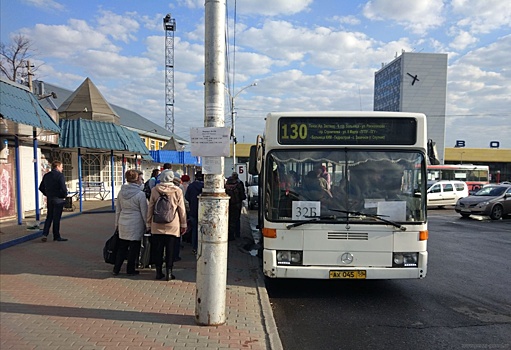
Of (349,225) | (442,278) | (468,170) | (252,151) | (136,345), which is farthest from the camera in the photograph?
(468,170)

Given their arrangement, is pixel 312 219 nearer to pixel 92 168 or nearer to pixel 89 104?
pixel 92 168

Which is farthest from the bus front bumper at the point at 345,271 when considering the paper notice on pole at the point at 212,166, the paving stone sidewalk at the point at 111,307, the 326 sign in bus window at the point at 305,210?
the paper notice on pole at the point at 212,166

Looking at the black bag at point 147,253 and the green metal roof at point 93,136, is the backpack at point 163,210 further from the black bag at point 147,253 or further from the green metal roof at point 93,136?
the green metal roof at point 93,136

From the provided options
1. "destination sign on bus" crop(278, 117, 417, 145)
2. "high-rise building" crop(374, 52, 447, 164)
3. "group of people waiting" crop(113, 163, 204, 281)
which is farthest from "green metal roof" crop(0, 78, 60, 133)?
"high-rise building" crop(374, 52, 447, 164)

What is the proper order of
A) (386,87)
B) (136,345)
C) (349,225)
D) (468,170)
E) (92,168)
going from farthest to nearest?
1. (386,87)
2. (468,170)
3. (92,168)
4. (349,225)
5. (136,345)

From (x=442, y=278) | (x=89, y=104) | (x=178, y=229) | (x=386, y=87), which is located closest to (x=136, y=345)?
(x=178, y=229)

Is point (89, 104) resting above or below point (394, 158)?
above

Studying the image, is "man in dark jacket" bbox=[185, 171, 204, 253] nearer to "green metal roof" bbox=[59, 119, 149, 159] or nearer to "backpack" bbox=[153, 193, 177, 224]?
"backpack" bbox=[153, 193, 177, 224]

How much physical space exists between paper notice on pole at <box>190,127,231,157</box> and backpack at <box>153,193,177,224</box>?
186 centimetres

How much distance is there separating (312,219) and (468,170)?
114 feet

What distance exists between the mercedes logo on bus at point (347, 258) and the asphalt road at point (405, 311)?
2.14ft

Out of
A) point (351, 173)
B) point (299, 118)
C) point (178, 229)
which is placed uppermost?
point (299, 118)

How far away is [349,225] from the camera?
5766 millimetres

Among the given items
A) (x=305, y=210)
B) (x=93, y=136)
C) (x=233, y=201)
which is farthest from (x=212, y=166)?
(x=93, y=136)
